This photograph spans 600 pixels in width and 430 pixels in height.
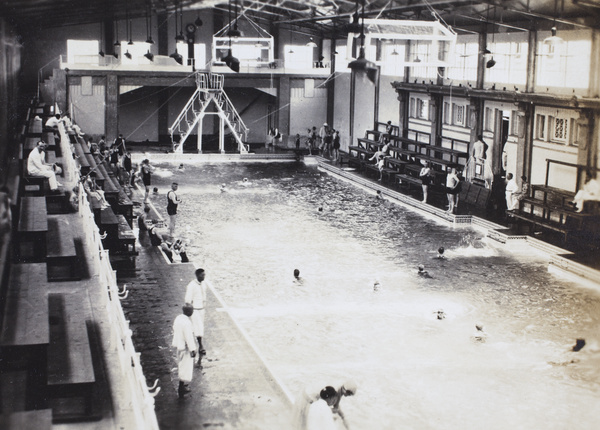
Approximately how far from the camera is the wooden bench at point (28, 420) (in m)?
6.27

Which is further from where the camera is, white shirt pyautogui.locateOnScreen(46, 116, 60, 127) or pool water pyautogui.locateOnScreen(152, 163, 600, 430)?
white shirt pyautogui.locateOnScreen(46, 116, 60, 127)

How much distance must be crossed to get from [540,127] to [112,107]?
20.7m

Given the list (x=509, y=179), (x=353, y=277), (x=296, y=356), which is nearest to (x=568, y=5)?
(x=509, y=179)

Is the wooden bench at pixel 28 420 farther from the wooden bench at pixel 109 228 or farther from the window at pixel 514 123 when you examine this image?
the window at pixel 514 123

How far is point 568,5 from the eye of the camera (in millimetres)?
19656

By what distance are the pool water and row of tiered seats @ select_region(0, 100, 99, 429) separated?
3.04m

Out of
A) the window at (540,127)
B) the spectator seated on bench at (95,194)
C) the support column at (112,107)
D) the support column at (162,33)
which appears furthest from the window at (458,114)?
the support column at (162,33)

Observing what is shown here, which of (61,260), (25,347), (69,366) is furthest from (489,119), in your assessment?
(25,347)

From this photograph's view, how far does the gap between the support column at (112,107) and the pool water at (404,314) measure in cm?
1397

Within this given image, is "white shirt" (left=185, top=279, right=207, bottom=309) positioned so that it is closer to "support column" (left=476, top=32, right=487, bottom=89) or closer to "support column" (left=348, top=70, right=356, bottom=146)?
"support column" (left=476, top=32, right=487, bottom=89)

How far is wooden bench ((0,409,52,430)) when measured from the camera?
627cm

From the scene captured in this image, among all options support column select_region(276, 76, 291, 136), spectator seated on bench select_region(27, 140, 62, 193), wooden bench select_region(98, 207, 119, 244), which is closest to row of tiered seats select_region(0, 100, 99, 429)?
wooden bench select_region(98, 207, 119, 244)

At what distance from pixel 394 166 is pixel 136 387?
23.1 m

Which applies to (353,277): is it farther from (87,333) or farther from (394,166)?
(394,166)
